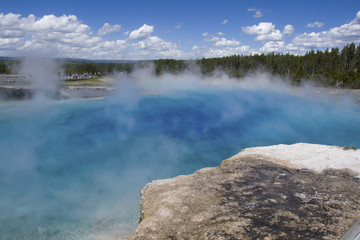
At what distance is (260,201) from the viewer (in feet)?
19.9

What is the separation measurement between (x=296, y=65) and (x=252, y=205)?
54.0 meters

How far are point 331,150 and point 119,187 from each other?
8.59 metres

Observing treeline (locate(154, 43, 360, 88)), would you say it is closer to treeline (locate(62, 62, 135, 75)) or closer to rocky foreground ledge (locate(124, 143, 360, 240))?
treeline (locate(62, 62, 135, 75))

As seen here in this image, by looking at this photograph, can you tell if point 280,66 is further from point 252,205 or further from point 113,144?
point 252,205

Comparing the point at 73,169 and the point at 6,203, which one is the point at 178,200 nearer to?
the point at 6,203

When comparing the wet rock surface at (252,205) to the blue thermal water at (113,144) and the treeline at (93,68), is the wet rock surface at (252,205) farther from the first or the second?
the treeline at (93,68)

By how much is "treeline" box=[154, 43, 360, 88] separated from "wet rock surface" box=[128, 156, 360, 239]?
109 ft

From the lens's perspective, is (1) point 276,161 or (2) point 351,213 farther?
(1) point 276,161

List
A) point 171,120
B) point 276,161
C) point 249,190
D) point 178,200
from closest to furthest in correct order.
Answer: point 178,200 < point 249,190 < point 276,161 < point 171,120

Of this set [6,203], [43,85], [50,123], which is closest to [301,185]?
[6,203]

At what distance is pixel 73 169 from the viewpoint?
13.3 meters

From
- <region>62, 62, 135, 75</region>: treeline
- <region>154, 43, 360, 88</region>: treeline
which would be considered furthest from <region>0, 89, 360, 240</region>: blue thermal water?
<region>62, 62, 135, 75</region>: treeline

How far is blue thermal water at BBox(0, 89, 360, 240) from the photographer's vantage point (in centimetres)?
935

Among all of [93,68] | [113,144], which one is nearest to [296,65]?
[93,68]
